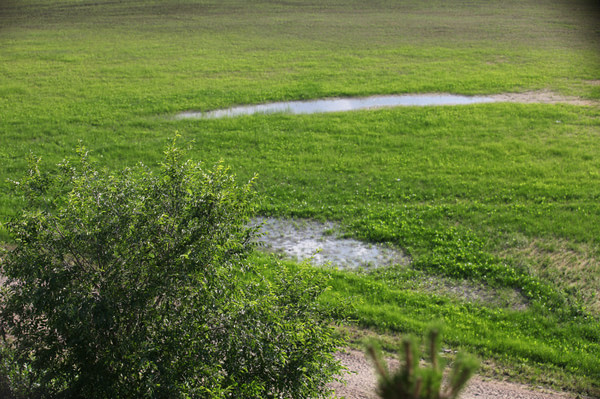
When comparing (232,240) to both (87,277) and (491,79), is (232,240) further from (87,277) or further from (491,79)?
(491,79)

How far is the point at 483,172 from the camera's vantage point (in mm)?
21031

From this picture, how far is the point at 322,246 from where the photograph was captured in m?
16.3

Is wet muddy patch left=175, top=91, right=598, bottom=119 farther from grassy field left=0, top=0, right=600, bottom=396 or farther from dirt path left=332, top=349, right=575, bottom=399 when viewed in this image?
dirt path left=332, top=349, right=575, bottom=399

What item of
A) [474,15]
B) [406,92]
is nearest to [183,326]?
[406,92]

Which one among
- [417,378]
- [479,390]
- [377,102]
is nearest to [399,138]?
[377,102]

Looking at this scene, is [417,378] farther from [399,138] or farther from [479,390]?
[399,138]

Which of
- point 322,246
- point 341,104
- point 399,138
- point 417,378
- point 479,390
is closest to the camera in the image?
point 417,378

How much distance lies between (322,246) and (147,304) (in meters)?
10.2

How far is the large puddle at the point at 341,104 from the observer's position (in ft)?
97.5

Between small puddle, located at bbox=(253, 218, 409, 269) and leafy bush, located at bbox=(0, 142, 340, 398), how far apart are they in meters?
7.72

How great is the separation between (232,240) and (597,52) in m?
43.3

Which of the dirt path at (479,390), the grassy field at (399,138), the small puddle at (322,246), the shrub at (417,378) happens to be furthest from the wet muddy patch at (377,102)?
the shrub at (417,378)

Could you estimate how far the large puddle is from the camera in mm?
29719

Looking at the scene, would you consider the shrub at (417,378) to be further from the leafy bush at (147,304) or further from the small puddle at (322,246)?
the small puddle at (322,246)
